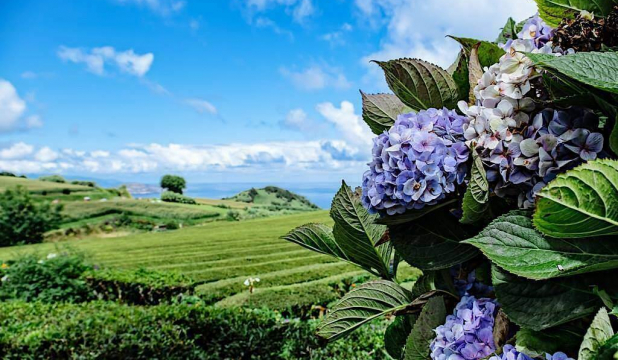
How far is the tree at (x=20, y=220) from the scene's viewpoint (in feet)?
66.0

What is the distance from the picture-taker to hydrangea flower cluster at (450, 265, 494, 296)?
76 cm

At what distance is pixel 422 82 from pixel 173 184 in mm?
40667

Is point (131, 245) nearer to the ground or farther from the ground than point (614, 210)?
nearer to the ground

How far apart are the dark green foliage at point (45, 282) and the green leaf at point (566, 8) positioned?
8802mm

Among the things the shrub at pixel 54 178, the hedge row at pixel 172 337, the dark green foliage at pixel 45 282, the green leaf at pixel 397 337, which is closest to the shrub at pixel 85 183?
the shrub at pixel 54 178

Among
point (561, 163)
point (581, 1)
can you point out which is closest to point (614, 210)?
point (561, 163)

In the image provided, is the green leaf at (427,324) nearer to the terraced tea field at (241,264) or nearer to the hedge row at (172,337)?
the hedge row at (172,337)

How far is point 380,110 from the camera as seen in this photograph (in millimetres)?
853

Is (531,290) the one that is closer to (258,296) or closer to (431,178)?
(431,178)

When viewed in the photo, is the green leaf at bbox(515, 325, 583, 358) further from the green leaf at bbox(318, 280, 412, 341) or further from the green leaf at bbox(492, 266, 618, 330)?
the green leaf at bbox(318, 280, 412, 341)

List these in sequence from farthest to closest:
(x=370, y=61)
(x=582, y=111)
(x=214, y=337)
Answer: (x=214, y=337)
(x=370, y=61)
(x=582, y=111)

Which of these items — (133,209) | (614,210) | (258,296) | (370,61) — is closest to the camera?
(614,210)

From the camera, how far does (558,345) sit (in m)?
0.60

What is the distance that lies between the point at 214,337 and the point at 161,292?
361cm
